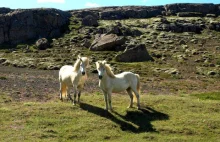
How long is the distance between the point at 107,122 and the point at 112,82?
121 inches

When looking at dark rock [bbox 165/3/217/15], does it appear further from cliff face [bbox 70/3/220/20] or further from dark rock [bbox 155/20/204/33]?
dark rock [bbox 155/20/204/33]

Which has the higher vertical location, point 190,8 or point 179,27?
point 190,8

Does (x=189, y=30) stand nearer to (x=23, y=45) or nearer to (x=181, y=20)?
(x=181, y=20)

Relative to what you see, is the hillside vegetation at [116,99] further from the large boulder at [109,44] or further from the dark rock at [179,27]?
the dark rock at [179,27]

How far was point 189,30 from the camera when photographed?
426ft

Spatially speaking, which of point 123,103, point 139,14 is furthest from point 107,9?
point 123,103

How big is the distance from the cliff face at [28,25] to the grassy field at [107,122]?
91.5 meters

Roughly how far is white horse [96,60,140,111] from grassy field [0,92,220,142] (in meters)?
1.32

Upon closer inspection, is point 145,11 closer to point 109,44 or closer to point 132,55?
point 109,44

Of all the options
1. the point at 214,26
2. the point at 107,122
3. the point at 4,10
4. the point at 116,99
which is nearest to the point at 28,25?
the point at 4,10

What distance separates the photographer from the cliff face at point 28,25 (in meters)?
111

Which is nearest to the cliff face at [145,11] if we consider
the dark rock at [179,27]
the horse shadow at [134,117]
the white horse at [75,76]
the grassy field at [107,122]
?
the dark rock at [179,27]

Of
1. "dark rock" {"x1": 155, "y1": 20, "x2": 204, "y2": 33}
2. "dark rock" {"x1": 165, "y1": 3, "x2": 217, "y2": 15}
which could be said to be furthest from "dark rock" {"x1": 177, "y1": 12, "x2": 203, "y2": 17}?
"dark rock" {"x1": 155, "y1": 20, "x2": 204, "y2": 33}

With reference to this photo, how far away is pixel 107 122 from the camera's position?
19.8 meters
